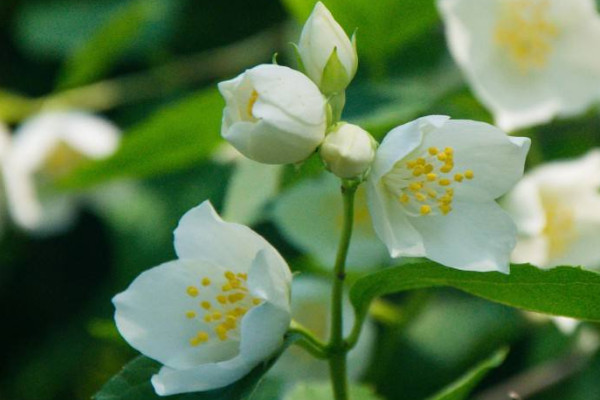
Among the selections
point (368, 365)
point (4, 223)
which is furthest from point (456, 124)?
point (4, 223)

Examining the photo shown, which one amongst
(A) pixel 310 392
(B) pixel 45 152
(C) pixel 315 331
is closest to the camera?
(A) pixel 310 392

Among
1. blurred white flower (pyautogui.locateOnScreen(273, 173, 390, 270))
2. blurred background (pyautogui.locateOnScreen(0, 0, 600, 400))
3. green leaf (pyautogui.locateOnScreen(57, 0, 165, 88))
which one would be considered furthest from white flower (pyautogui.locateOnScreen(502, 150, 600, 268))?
green leaf (pyautogui.locateOnScreen(57, 0, 165, 88))

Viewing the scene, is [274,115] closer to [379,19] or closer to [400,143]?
[400,143]

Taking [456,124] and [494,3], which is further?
[494,3]

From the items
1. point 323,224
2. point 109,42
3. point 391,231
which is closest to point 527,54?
point 323,224

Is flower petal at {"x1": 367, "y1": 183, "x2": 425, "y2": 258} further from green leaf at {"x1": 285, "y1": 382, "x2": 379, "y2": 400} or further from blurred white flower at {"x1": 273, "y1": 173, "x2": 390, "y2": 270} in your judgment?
blurred white flower at {"x1": 273, "y1": 173, "x2": 390, "y2": 270}

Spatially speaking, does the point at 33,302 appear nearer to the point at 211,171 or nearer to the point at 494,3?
the point at 211,171
